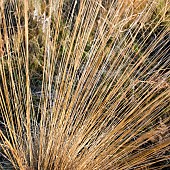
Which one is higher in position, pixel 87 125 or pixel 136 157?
pixel 87 125

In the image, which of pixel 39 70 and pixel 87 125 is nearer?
pixel 87 125

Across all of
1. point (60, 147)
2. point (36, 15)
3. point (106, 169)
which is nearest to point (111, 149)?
point (106, 169)

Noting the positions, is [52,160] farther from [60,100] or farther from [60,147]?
[60,100]

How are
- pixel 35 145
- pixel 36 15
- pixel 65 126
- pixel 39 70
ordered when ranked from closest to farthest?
pixel 65 126
pixel 35 145
pixel 39 70
pixel 36 15

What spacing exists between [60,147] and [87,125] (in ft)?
0.41

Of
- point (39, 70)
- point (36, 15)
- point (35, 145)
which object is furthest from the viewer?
point (36, 15)

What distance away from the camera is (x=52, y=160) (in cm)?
132

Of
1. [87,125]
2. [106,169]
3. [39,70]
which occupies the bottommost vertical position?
[39,70]

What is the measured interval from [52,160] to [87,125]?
7.0 inches

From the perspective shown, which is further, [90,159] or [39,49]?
[39,49]

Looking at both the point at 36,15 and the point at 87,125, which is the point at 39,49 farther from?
the point at 87,125

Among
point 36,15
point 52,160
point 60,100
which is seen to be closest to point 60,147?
point 52,160

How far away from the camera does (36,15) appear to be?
91.6 inches

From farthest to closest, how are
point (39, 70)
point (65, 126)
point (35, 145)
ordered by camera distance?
point (39, 70) → point (35, 145) → point (65, 126)
